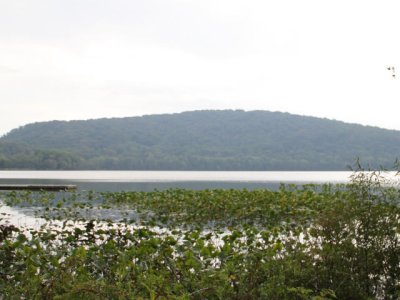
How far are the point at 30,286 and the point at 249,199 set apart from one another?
1634cm

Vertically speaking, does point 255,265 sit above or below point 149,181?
above

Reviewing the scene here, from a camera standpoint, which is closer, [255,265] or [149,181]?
[255,265]

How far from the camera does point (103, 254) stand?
9.84 metres

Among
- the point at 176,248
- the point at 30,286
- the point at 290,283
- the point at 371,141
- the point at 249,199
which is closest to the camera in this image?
the point at 30,286

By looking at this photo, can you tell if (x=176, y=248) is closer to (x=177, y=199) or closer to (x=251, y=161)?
(x=177, y=199)

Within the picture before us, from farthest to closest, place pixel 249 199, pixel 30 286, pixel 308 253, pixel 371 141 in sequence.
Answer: pixel 371 141
pixel 249 199
pixel 308 253
pixel 30 286

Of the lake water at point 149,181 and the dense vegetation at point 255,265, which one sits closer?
the dense vegetation at point 255,265

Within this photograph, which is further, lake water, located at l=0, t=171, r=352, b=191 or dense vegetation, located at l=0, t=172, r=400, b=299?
lake water, located at l=0, t=171, r=352, b=191

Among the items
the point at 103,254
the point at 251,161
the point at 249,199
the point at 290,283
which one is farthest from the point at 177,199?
the point at 251,161

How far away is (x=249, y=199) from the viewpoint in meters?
23.2

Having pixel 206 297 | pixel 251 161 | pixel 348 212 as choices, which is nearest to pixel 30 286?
pixel 206 297

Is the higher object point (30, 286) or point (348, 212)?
point (348, 212)

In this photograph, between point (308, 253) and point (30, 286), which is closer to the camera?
point (30, 286)

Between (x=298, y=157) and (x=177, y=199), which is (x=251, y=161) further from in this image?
(x=177, y=199)
